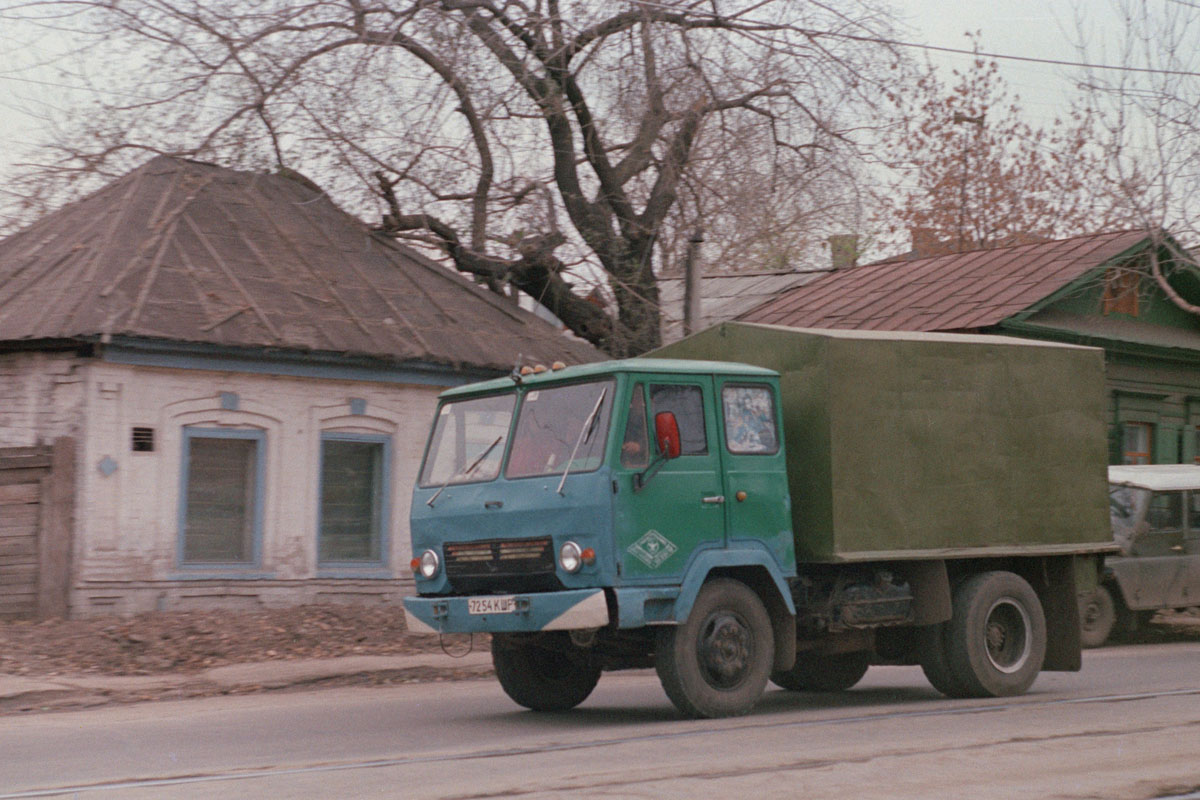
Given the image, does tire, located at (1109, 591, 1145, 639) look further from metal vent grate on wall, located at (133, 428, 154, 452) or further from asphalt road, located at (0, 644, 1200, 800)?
metal vent grate on wall, located at (133, 428, 154, 452)

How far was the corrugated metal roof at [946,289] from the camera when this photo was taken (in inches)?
862

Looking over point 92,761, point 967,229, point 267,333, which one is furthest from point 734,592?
point 967,229

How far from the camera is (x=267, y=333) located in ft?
52.4

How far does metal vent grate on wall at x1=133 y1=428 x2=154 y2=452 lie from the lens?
15.3m

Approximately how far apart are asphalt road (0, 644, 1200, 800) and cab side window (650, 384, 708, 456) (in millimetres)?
1859

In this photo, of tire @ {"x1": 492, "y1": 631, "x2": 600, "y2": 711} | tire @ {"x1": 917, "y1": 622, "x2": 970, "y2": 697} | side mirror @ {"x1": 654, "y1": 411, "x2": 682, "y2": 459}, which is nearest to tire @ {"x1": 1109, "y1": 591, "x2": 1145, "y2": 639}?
tire @ {"x1": 917, "y1": 622, "x2": 970, "y2": 697}

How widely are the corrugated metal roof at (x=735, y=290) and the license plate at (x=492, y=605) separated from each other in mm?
15459

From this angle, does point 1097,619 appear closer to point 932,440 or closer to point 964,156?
point 932,440

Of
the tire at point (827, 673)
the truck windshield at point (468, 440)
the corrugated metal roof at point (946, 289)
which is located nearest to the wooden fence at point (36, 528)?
the truck windshield at point (468, 440)

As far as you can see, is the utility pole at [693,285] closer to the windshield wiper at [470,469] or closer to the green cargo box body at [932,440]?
the green cargo box body at [932,440]

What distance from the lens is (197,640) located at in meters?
13.9

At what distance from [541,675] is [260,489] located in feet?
21.5

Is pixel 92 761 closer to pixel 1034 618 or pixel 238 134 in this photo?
pixel 1034 618

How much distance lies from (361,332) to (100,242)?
315 centimetres
